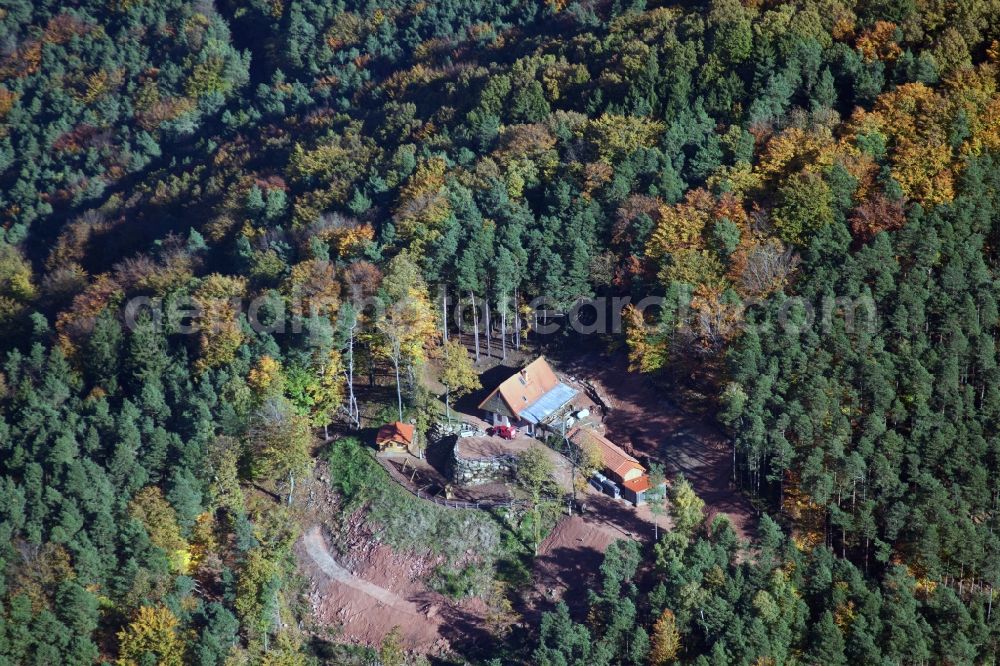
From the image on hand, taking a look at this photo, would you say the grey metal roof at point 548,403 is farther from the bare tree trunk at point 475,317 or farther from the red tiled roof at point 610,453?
the bare tree trunk at point 475,317

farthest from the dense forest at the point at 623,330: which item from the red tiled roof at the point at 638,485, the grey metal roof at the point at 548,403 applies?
the grey metal roof at the point at 548,403

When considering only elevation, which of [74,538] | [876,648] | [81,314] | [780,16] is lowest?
[876,648]

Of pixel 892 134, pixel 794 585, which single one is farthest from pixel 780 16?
pixel 794 585

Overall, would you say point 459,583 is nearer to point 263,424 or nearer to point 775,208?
point 263,424

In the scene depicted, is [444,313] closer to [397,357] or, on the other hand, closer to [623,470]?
[397,357]

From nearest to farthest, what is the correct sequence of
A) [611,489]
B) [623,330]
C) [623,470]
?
[623,470], [611,489], [623,330]

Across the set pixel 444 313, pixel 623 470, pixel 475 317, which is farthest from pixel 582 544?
pixel 444 313

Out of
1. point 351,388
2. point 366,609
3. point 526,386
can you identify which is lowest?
point 366,609
